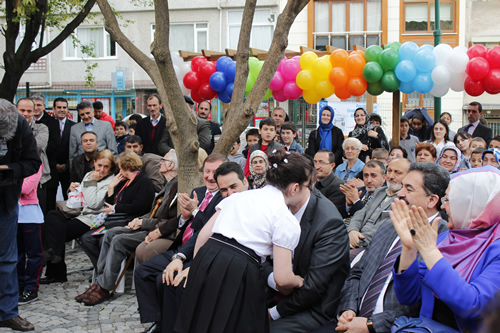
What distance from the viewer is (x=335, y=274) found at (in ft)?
11.8

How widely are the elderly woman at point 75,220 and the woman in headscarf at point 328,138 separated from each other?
3.50 m

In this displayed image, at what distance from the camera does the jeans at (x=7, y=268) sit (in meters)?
4.83

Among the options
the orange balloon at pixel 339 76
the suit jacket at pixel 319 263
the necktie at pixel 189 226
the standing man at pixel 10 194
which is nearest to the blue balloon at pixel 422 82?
the orange balloon at pixel 339 76

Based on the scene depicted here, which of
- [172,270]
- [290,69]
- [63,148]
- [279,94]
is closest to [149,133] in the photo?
[63,148]

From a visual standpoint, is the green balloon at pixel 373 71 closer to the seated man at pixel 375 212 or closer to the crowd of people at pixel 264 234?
the crowd of people at pixel 264 234

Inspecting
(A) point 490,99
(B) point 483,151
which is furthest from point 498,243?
(A) point 490,99

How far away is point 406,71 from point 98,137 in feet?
16.9

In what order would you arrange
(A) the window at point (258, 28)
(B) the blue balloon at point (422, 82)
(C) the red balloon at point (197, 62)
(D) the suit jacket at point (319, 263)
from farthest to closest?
(A) the window at point (258, 28) < (C) the red balloon at point (197, 62) < (B) the blue balloon at point (422, 82) < (D) the suit jacket at point (319, 263)

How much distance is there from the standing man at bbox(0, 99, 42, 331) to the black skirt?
7.85ft

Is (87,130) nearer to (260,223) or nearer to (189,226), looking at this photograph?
(189,226)

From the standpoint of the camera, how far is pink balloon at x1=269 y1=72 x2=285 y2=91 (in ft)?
31.4

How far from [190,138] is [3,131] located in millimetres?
2067

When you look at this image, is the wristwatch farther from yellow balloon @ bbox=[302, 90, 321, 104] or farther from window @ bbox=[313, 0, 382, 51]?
window @ bbox=[313, 0, 382, 51]

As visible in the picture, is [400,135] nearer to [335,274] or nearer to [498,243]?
[335,274]
